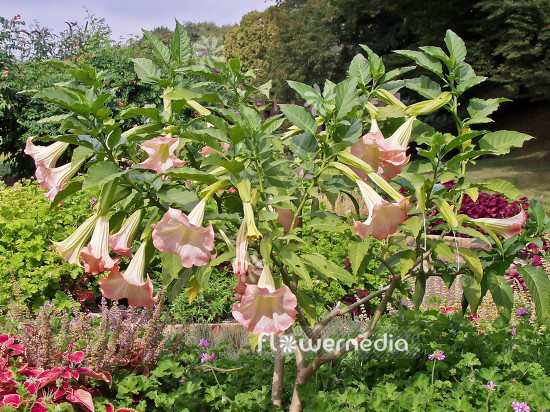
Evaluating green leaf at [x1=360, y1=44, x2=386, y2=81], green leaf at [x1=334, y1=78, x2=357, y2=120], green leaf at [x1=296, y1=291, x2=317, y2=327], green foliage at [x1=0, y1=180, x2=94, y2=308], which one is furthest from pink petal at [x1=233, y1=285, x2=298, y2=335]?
green foliage at [x1=0, y1=180, x2=94, y2=308]

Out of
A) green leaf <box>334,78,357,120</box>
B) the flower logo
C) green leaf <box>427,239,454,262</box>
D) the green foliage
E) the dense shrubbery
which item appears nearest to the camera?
green leaf <box>334,78,357,120</box>

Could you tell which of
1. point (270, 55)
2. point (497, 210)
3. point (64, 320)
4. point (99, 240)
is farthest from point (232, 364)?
point (270, 55)

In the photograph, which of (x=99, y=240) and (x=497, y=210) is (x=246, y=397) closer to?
(x=99, y=240)

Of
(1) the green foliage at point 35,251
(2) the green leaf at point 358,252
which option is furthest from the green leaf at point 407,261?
(1) the green foliage at point 35,251

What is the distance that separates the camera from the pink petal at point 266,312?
112 centimetres

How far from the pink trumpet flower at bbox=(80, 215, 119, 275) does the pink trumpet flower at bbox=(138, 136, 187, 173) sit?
17 centimetres

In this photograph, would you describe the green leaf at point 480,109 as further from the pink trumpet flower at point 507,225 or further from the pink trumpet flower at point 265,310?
the pink trumpet flower at point 265,310

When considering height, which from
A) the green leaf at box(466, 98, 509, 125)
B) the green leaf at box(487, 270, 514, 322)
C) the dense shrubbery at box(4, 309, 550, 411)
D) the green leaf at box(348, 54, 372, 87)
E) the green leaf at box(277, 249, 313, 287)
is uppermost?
the green leaf at box(348, 54, 372, 87)

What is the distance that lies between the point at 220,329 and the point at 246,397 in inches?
59.8

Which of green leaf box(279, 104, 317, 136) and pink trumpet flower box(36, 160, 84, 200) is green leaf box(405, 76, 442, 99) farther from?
pink trumpet flower box(36, 160, 84, 200)

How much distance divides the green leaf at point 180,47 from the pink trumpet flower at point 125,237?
471 mm

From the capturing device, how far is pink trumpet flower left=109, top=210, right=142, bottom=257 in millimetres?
1256

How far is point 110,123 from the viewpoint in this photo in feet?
3.99

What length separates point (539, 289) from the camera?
149cm
